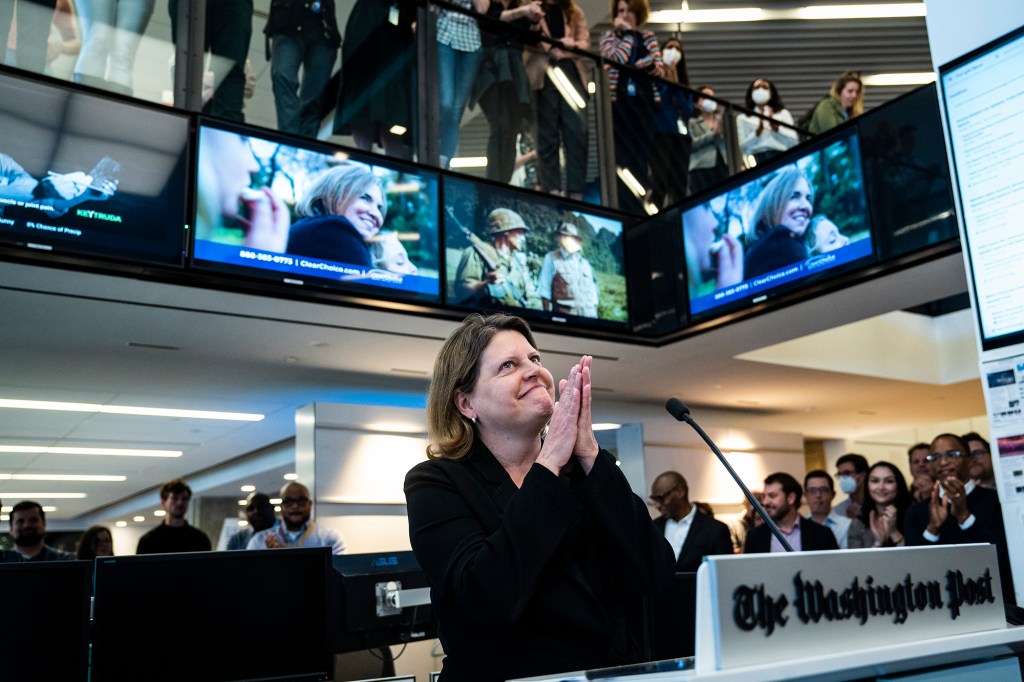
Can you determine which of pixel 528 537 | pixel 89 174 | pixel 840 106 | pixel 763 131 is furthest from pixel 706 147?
pixel 528 537

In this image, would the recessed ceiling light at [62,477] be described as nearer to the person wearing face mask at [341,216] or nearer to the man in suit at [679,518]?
the person wearing face mask at [341,216]

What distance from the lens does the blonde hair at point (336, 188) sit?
5527 mm

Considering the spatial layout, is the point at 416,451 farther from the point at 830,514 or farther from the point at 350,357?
the point at 830,514

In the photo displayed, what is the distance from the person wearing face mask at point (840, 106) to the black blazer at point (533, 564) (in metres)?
7.02

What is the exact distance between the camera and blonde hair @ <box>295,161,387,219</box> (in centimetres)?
553

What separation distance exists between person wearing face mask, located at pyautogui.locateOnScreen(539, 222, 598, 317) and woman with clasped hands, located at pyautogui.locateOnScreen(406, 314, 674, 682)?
4.76m

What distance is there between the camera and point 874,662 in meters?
1.12

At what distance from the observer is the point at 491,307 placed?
241 inches

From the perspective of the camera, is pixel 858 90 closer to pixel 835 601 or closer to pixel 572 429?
pixel 572 429

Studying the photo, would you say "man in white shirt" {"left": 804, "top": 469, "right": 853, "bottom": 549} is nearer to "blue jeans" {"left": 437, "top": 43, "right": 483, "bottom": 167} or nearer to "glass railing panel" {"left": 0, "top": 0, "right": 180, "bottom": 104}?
"blue jeans" {"left": 437, "top": 43, "right": 483, "bottom": 167}

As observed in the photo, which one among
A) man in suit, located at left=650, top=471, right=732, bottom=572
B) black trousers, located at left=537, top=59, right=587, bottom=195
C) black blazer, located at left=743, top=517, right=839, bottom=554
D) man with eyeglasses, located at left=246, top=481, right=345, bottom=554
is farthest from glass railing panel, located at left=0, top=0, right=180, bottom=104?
black blazer, located at left=743, top=517, right=839, bottom=554

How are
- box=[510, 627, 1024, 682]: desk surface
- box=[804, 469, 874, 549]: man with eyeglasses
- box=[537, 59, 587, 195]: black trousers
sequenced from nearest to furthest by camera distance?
box=[510, 627, 1024, 682]: desk surface
box=[804, 469, 874, 549]: man with eyeglasses
box=[537, 59, 587, 195]: black trousers

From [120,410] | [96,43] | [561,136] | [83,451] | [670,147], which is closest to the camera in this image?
[96,43]

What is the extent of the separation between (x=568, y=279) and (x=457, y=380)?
16.1ft
